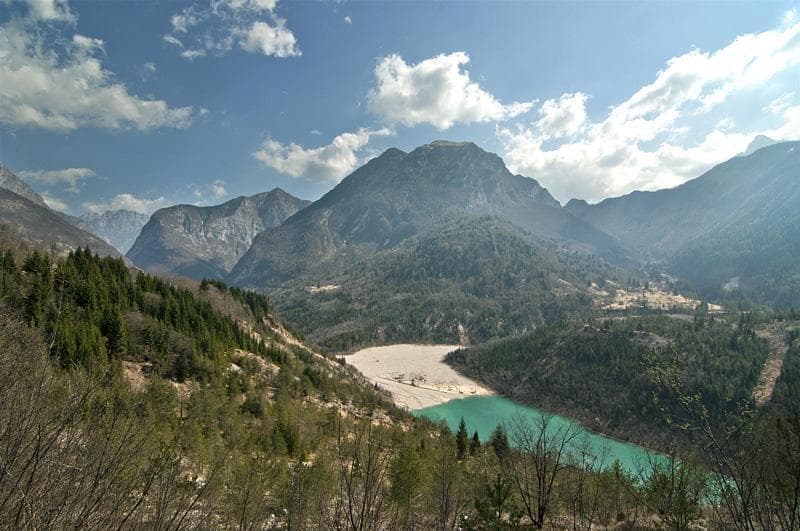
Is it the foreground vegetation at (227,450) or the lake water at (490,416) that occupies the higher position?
→ the foreground vegetation at (227,450)

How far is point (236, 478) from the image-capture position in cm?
2098

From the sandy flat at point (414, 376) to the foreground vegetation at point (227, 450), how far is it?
171 feet

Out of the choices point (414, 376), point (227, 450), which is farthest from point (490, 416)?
point (227, 450)

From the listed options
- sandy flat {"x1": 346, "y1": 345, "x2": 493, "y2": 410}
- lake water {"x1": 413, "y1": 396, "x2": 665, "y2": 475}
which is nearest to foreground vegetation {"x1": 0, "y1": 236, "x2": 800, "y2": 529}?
lake water {"x1": 413, "y1": 396, "x2": 665, "y2": 475}

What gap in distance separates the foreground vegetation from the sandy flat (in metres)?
52.1

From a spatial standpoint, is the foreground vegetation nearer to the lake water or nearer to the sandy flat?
the lake water

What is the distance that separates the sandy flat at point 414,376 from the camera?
408ft

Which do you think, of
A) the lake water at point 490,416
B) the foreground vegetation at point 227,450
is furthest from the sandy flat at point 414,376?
the foreground vegetation at point 227,450

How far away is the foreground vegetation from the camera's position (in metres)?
7.46

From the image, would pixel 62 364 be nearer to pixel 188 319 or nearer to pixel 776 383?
pixel 188 319

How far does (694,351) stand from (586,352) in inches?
1095

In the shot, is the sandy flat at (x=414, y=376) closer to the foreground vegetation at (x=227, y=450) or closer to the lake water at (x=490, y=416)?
the lake water at (x=490, y=416)

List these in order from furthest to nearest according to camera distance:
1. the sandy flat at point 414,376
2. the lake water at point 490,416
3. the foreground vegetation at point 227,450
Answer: the sandy flat at point 414,376 < the lake water at point 490,416 < the foreground vegetation at point 227,450

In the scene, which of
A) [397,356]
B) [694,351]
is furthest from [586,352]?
[397,356]
